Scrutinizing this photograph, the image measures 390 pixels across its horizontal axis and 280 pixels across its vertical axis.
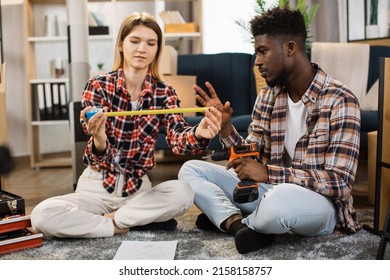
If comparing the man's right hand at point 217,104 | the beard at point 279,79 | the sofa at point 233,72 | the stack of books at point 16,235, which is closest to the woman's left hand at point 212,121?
the man's right hand at point 217,104

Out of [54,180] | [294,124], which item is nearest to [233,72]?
[54,180]

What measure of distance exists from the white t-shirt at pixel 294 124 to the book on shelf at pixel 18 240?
66cm

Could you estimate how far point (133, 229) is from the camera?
136 centimetres

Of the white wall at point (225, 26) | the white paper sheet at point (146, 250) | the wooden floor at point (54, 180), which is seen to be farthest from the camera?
the white wall at point (225, 26)

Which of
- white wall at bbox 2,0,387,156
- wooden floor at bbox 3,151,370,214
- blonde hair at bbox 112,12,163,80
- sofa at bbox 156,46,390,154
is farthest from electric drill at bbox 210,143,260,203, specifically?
white wall at bbox 2,0,387,156

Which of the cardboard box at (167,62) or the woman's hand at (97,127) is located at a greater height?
the cardboard box at (167,62)

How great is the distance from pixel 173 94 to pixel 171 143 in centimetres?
16

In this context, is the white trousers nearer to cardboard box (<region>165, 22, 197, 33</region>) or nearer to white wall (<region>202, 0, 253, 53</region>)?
white wall (<region>202, 0, 253, 53</region>)

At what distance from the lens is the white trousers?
127 cm

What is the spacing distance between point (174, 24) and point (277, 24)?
1864 millimetres

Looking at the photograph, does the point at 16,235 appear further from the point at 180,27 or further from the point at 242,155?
the point at 180,27

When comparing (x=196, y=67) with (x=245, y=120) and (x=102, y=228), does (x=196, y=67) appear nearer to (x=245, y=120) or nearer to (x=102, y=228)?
(x=245, y=120)

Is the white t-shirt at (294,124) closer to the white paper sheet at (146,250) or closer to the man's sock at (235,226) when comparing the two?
the man's sock at (235,226)

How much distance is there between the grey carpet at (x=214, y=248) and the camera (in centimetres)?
114
